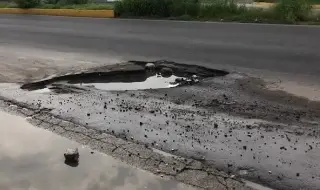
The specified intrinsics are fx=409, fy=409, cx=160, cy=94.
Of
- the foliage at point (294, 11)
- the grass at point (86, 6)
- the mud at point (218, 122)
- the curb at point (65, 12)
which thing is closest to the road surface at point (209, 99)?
the mud at point (218, 122)

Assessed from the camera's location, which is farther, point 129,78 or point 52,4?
point 52,4

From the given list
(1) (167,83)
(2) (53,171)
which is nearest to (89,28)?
(1) (167,83)

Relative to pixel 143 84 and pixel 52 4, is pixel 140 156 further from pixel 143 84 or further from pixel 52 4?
pixel 52 4

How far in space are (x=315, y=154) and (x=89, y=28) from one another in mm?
12755

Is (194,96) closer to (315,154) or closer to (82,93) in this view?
(82,93)

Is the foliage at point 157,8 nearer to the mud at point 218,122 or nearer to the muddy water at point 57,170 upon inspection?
the mud at point 218,122

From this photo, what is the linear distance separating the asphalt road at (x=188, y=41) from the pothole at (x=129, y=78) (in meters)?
0.80

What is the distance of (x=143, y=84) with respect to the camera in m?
7.93

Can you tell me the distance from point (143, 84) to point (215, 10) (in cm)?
1110

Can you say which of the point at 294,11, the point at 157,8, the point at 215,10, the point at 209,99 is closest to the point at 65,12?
the point at 157,8

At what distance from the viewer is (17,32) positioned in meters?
15.7

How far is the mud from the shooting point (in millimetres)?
4516

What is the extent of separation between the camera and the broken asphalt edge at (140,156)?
4.20 meters

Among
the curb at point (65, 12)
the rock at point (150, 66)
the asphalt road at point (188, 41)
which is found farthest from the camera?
the curb at point (65, 12)
